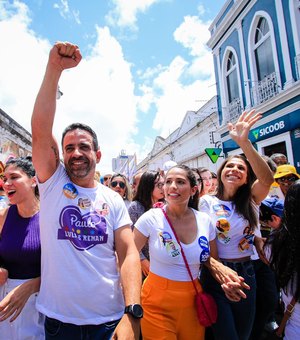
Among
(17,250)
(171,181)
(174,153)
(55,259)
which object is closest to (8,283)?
(17,250)

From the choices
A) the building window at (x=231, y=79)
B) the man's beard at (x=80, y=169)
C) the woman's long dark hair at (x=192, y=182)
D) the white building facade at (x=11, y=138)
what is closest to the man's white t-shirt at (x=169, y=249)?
the woman's long dark hair at (x=192, y=182)

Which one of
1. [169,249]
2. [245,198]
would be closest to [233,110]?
[245,198]

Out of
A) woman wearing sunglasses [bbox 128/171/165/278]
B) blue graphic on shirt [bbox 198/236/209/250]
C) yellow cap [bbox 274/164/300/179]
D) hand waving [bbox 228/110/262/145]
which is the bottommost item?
blue graphic on shirt [bbox 198/236/209/250]

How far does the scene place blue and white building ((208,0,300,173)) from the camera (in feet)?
26.7

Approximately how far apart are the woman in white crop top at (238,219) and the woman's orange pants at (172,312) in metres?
0.31

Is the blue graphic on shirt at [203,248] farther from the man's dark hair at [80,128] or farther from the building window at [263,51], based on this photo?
the building window at [263,51]

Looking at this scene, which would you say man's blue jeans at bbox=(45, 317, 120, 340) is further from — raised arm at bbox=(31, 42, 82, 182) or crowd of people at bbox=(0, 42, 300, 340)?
raised arm at bbox=(31, 42, 82, 182)

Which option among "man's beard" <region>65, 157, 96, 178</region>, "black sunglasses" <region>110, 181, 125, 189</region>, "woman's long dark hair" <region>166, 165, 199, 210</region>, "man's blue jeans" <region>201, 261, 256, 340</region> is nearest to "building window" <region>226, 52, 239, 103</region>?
"black sunglasses" <region>110, 181, 125, 189</region>

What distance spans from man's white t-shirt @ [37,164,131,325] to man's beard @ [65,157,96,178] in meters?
0.05

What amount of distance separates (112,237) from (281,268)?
105 cm

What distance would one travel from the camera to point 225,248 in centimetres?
242

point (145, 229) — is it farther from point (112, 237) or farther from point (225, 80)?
point (225, 80)

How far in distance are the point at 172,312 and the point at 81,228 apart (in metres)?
1.02

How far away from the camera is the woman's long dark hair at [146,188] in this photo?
329 centimetres
